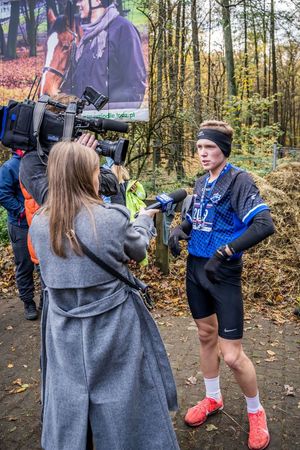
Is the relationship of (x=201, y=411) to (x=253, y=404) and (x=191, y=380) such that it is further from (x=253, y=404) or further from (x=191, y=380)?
(x=191, y=380)

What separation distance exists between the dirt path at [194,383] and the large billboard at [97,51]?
13.4 feet

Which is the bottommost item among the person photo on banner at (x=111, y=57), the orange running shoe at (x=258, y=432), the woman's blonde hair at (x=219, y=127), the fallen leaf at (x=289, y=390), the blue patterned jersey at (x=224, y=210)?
the fallen leaf at (x=289, y=390)

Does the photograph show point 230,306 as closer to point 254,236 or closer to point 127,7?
point 254,236

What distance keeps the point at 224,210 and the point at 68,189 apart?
48.2 inches

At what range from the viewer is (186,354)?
14.6 ft

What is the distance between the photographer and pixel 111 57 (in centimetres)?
779

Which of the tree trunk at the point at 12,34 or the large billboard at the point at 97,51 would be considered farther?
the tree trunk at the point at 12,34

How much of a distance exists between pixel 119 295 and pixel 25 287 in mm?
3530

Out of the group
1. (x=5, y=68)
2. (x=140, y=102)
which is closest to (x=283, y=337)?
(x=140, y=102)

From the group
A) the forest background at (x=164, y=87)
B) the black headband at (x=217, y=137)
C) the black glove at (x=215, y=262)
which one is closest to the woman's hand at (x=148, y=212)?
the black glove at (x=215, y=262)

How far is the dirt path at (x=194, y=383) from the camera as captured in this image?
3.11 m

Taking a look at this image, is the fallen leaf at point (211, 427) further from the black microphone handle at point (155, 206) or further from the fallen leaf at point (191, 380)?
the black microphone handle at point (155, 206)

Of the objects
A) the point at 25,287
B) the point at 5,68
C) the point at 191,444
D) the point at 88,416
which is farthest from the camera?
the point at 5,68

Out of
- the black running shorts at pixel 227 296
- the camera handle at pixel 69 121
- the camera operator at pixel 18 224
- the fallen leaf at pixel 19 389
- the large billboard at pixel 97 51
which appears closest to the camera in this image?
the camera handle at pixel 69 121
